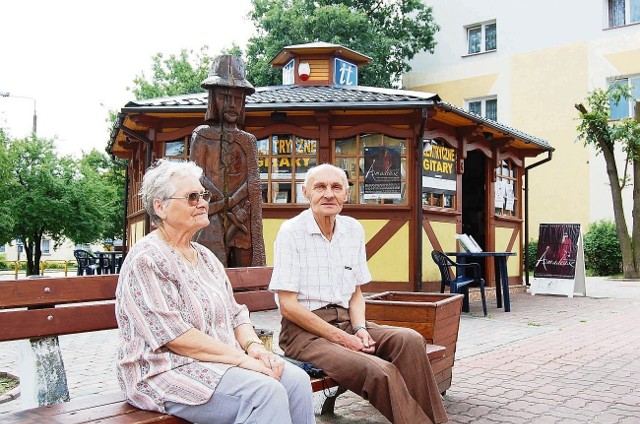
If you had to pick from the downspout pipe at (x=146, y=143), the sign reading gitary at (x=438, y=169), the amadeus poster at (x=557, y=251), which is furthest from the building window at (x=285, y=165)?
the amadeus poster at (x=557, y=251)

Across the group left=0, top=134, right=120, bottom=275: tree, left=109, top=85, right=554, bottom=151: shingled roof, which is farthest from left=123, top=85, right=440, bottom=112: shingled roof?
left=0, top=134, right=120, bottom=275: tree

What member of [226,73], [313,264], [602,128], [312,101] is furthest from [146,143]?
[602,128]

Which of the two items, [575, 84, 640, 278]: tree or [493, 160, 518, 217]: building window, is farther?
[575, 84, 640, 278]: tree

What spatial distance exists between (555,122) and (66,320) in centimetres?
2352

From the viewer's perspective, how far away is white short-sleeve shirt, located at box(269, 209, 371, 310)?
366 centimetres

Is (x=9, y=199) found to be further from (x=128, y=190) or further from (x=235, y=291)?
(x=235, y=291)

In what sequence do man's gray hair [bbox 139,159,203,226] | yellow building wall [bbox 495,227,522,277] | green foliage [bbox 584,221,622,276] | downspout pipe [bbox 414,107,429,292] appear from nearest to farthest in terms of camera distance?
man's gray hair [bbox 139,159,203,226] → downspout pipe [bbox 414,107,429,292] → yellow building wall [bbox 495,227,522,277] → green foliage [bbox 584,221,622,276]

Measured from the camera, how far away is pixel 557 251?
13172mm

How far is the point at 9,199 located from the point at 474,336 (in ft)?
55.8

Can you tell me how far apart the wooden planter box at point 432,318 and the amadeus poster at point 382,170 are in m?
6.94

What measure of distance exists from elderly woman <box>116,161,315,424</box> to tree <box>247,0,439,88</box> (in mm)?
24584

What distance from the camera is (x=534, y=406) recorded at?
459 cm

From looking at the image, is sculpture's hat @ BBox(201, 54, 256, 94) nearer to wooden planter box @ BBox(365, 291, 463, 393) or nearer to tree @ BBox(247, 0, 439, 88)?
wooden planter box @ BBox(365, 291, 463, 393)

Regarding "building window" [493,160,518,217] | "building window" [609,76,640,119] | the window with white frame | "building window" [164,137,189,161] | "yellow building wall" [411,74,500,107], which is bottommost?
Answer: "building window" [493,160,518,217]
